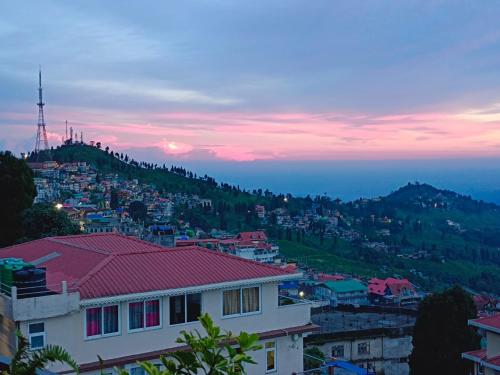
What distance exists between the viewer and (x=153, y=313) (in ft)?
44.7

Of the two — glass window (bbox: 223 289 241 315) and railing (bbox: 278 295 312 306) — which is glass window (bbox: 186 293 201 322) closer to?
glass window (bbox: 223 289 241 315)

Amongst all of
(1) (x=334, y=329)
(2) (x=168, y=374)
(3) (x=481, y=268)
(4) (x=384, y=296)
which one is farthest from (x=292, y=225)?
(2) (x=168, y=374)

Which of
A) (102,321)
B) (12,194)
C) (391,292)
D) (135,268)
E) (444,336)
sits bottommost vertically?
(391,292)

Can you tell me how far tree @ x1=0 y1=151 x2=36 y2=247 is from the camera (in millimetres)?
27234

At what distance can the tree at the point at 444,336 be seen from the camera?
2248cm

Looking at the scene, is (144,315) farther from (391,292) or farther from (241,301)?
(391,292)

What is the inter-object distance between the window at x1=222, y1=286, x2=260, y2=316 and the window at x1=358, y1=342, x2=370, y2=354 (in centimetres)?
1495

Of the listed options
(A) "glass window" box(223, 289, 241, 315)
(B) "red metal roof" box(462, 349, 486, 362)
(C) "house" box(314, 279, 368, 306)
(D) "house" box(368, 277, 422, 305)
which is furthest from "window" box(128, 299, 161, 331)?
(D) "house" box(368, 277, 422, 305)

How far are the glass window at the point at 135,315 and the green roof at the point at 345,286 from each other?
48.0 meters

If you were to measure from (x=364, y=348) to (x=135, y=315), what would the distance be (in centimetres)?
1778

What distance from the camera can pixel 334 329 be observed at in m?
32.5

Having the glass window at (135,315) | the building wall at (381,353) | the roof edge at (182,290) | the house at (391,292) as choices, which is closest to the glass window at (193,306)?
the roof edge at (182,290)

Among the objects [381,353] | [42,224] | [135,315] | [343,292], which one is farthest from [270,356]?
[343,292]

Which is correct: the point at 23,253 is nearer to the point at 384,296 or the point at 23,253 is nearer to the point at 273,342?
the point at 273,342
